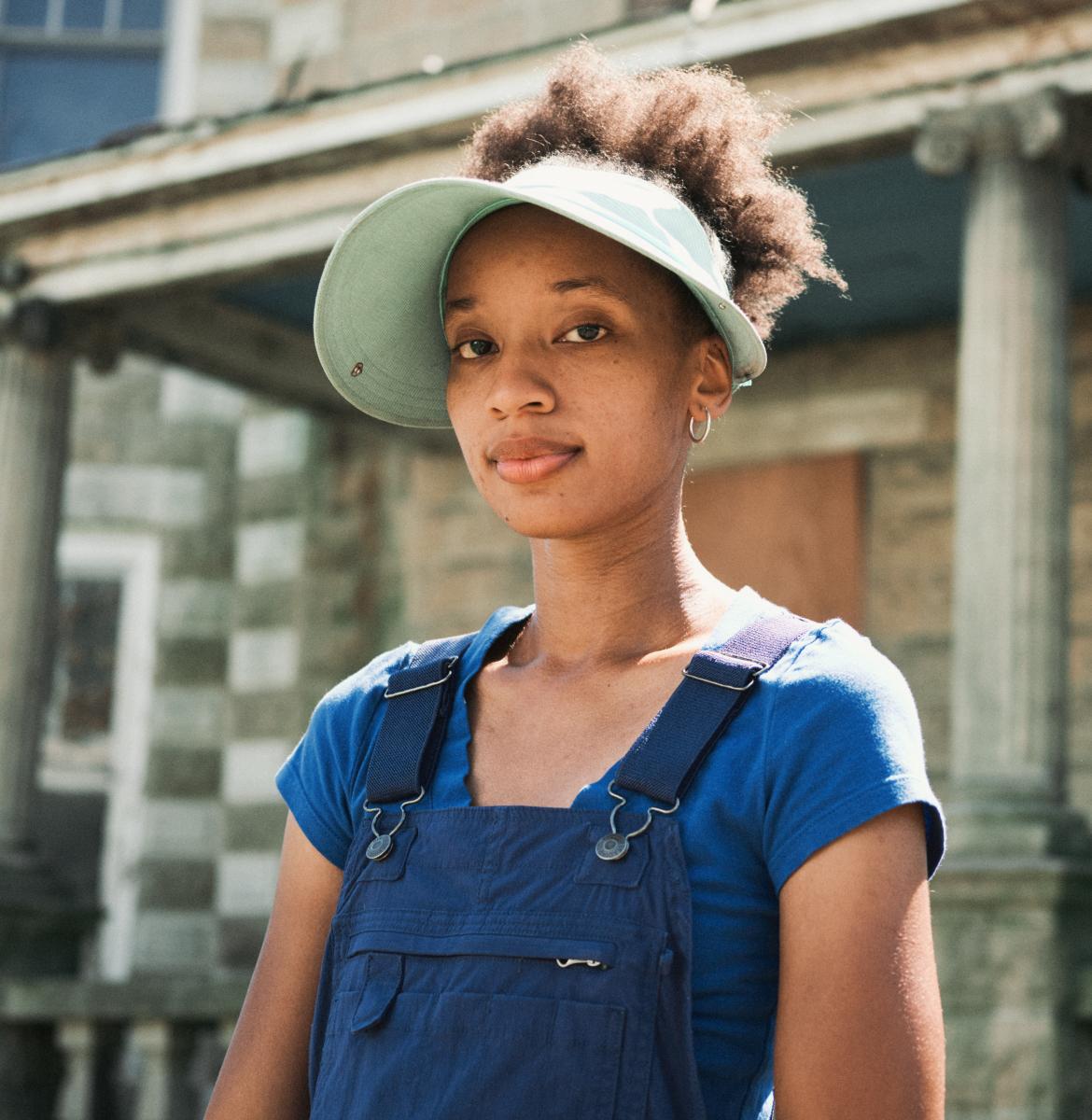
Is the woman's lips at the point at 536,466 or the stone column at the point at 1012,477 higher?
the stone column at the point at 1012,477

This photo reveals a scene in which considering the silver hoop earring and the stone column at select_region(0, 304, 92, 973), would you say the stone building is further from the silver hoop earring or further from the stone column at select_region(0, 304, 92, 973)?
the silver hoop earring

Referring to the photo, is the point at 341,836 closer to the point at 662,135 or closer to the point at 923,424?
the point at 662,135

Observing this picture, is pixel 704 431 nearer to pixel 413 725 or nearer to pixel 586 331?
pixel 586 331

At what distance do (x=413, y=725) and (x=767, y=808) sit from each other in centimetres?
45

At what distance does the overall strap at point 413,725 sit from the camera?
1980 millimetres

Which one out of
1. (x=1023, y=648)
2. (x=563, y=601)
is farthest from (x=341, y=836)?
(x=1023, y=648)

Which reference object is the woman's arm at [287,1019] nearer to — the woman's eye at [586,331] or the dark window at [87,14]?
the woman's eye at [586,331]

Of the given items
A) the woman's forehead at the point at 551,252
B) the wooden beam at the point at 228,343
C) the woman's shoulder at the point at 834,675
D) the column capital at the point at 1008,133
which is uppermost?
the wooden beam at the point at 228,343

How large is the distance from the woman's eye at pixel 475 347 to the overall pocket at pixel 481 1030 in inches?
26.0

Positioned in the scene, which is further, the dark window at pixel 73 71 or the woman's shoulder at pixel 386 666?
the dark window at pixel 73 71

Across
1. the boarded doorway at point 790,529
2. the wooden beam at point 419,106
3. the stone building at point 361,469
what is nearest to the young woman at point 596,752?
the stone building at point 361,469

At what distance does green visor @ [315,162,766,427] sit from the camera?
1.98 meters

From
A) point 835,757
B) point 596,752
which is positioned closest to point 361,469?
point 596,752

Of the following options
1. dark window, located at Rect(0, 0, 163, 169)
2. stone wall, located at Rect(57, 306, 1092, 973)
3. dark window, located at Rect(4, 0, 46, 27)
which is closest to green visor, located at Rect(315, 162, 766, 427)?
stone wall, located at Rect(57, 306, 1092, 973)
